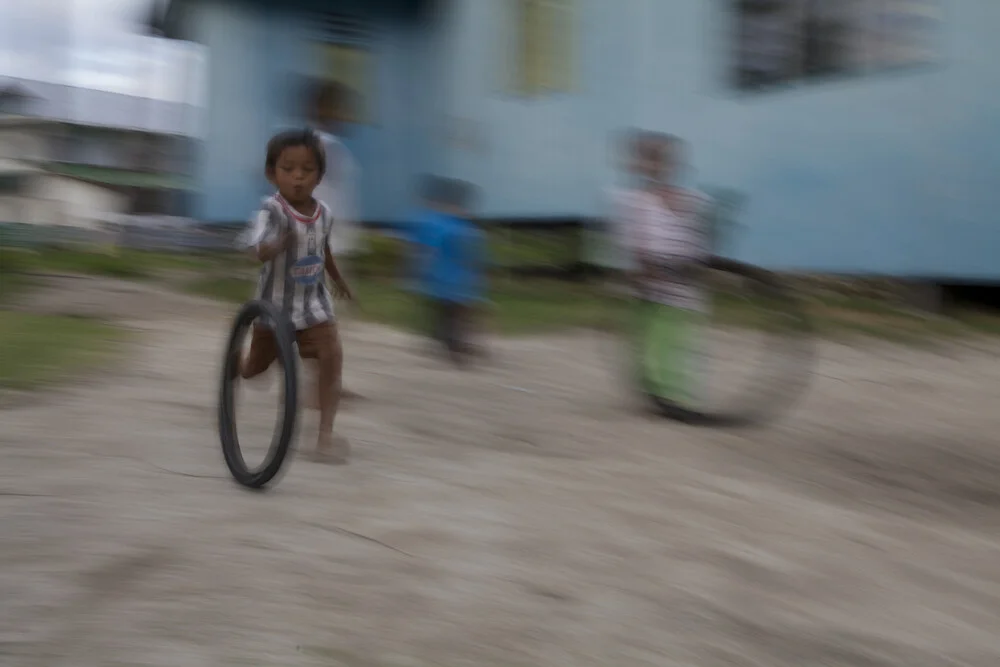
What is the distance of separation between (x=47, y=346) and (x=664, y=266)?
3590 mm

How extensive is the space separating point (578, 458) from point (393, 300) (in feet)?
17.6

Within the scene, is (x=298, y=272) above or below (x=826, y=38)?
below

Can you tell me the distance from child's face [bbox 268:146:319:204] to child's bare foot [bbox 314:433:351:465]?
929mm

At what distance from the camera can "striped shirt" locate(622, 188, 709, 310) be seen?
5816mm

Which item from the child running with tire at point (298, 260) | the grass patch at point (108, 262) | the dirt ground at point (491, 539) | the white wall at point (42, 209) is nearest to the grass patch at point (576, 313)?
the grass patch at point (108, 262)

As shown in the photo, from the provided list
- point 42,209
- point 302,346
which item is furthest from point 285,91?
point 302,346

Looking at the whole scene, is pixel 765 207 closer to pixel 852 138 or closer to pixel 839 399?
pixel 852 138

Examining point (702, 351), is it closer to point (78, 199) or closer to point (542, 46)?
point (542, 46)

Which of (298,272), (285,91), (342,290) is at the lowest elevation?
(342,290)

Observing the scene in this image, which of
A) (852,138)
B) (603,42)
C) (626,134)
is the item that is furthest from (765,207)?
(603,42)

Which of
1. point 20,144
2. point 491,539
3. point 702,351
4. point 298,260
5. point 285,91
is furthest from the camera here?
point 20,144

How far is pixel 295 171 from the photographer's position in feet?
14.1

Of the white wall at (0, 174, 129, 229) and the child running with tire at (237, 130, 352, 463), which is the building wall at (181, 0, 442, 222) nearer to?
the white wall at (0, 174, 129, 229)

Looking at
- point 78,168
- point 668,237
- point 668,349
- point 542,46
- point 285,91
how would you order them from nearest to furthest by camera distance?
point 668,237, point 668,349, point 542,46, point 285,91, point 78,168
